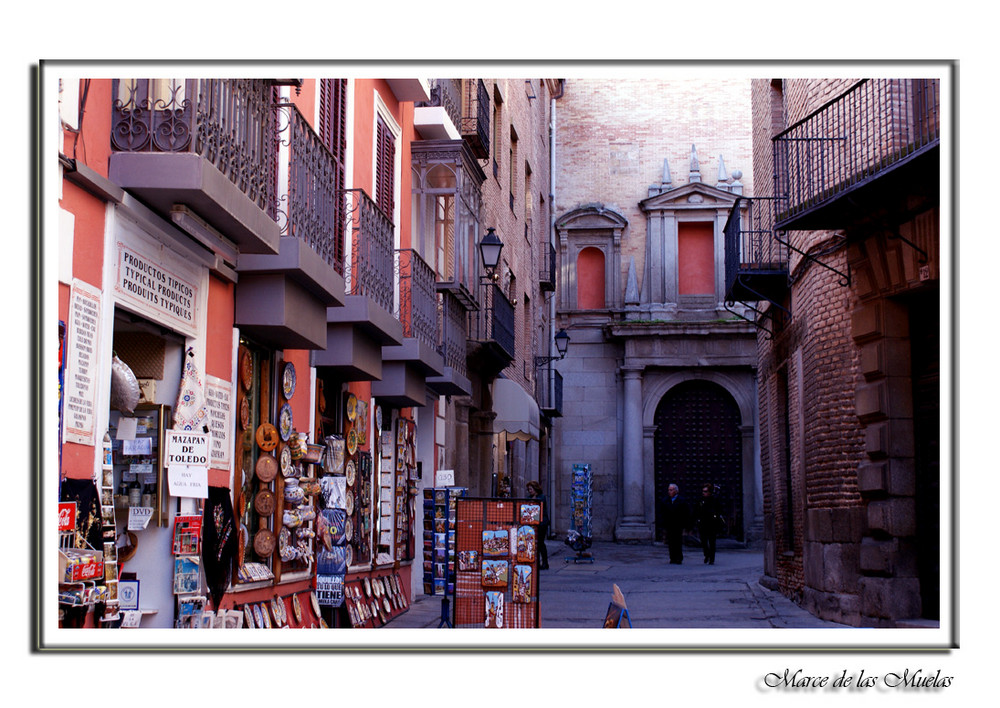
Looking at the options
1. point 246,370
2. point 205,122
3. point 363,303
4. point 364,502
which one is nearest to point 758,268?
point 364,502

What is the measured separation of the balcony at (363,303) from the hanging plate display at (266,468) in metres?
1.64

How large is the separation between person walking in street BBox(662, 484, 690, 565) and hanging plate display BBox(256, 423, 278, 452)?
13.7 meters

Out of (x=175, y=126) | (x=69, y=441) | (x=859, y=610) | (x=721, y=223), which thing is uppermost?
(x=721, y=223)

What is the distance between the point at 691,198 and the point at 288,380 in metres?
23.3

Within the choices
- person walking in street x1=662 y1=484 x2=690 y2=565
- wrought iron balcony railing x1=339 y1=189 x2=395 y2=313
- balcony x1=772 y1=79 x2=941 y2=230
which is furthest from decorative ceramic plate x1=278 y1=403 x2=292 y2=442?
person walking in street x1=662 y1=484 x2=690 y2=565

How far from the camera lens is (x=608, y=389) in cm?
3144

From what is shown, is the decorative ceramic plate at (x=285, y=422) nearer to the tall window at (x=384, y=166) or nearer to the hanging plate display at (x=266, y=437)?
the hanging plate display at (x=266, y=437)

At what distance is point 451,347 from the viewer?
54.3 feet

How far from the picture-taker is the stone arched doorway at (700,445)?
3061cm

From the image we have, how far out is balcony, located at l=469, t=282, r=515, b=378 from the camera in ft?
62.4

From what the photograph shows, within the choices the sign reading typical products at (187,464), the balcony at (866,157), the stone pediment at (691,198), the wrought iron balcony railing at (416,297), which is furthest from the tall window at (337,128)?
the stone pediment at (691,198)

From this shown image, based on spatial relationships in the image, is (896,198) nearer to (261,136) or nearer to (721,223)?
(261,136)
